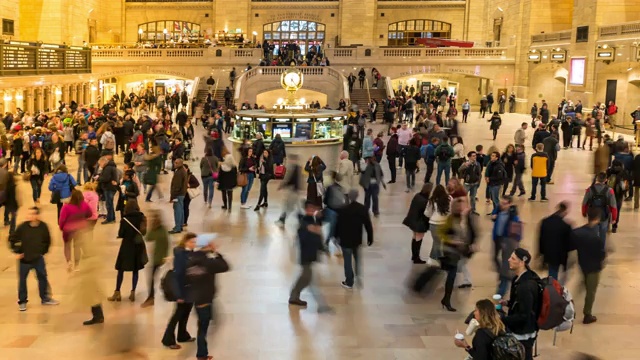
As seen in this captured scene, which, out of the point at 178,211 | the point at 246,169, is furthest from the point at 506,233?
the point at 246,169

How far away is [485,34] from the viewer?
1950 inches

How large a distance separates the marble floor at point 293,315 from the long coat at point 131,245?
1.12ft

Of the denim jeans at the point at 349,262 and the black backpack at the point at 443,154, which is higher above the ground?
the black backpack at the point at 443,154

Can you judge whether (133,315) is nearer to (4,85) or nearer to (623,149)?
(623,149)

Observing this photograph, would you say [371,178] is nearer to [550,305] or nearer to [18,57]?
[550,305]

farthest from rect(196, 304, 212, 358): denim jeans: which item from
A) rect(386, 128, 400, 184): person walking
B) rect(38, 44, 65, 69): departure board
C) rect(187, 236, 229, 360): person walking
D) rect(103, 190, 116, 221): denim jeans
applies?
rect(38, 44, 65, 69): departure board

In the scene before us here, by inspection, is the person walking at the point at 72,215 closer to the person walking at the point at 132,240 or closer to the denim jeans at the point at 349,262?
the person walking at the point at 132,240

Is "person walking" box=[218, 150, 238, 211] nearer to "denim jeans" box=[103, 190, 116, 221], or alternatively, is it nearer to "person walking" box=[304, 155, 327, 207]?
"person walking" box=[304, 155, 327, 207]

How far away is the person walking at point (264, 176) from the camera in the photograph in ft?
48.5

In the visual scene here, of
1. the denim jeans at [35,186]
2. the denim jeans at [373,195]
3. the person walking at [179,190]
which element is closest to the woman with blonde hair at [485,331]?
the person walking at [179,190]

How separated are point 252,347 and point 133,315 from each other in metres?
1.75

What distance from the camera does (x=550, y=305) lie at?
20.9 feet

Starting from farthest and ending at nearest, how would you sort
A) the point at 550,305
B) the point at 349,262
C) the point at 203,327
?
1. the point at 349,262
2. the point at 203,327
3. the point at 550,305

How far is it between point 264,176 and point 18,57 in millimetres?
17622
